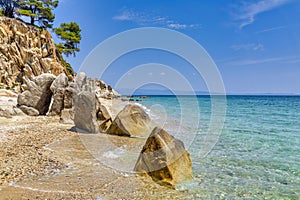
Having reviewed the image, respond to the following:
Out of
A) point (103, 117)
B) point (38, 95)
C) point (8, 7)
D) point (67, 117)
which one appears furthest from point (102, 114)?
point (8, 7)

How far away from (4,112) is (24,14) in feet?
109

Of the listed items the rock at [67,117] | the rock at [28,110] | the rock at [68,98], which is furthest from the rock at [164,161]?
the rock at [28,110]

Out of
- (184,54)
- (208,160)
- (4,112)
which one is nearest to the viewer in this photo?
(208,160)

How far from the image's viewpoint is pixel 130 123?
11.0 meters

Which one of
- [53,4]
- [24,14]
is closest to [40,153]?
[24,14]

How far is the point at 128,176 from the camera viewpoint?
5.28 metres

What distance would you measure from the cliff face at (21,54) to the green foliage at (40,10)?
21.5 ft

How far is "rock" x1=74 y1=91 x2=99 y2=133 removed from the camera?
34.2ft

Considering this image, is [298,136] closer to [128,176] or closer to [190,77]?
[190,77]

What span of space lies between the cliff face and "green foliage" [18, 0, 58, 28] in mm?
6549

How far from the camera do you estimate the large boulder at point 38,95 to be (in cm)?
1450

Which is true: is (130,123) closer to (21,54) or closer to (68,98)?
(68,98)

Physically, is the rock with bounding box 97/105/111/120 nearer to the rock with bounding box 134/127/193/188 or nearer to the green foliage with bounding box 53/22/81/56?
the rock with bounding box 134/127/193/188

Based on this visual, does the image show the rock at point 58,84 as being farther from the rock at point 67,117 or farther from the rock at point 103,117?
the rock at point 103,117
